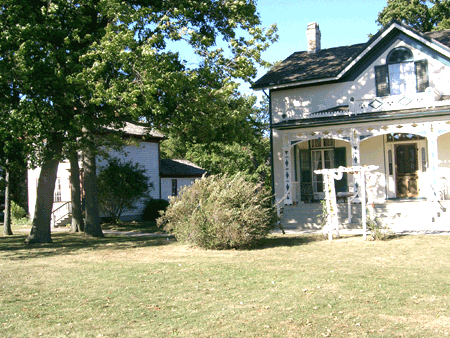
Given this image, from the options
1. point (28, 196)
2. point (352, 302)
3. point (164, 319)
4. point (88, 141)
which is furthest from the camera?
point (28, 196)

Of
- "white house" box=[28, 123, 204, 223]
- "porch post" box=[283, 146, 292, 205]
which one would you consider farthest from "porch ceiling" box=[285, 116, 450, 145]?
"white house" box=[28, 123, 204, 223]

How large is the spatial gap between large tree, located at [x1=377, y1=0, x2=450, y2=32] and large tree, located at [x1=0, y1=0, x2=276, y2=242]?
22.7 meters

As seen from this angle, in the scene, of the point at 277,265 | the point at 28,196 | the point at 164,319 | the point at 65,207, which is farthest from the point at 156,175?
the point at 164,319

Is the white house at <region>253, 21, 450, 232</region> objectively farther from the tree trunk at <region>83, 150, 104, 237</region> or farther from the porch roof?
the tree trunk at <region>83, 150, 104, 237</region>

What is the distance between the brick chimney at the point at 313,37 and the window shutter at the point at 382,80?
5.03m

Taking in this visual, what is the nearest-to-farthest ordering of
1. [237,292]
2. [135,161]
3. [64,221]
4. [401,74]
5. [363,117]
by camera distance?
[237,292], [363,117], [401,74], [64,221], [135,161]

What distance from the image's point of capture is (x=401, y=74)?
18.7 m

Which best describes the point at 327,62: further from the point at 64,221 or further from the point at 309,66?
the point at 64,221

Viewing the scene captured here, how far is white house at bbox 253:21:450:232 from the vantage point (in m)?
16.9

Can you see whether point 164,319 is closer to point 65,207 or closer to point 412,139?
point 412,139

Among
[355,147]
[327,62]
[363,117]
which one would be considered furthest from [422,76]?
[327,62]

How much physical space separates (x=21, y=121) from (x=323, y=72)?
12.3 meters

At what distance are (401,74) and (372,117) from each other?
3.15 meters

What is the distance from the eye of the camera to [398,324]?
566 centimetres
